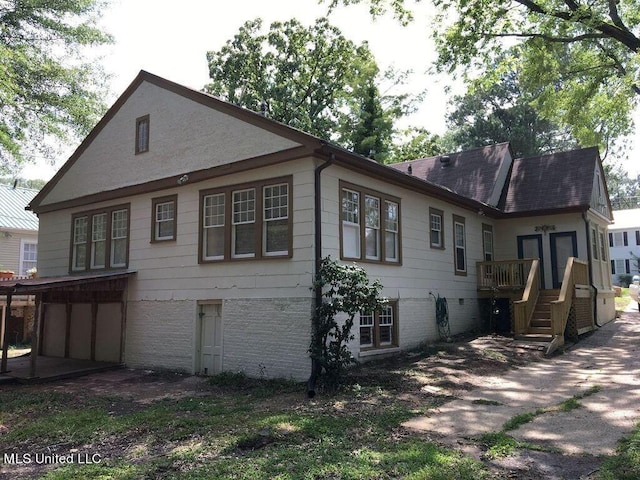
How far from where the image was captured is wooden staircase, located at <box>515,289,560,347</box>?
44.7 feet

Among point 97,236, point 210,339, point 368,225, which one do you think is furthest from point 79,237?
point 368,225

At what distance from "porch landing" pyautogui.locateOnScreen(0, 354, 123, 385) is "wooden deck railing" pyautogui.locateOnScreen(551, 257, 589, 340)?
11751 millimetres

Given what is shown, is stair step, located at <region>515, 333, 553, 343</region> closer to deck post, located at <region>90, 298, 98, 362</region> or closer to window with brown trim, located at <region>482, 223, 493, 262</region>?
window with brown trim, located at <region>482, 223, 493, 262</region>

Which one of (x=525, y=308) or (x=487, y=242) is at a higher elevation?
(x=487, y=242)

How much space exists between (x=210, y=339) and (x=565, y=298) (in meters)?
9.74

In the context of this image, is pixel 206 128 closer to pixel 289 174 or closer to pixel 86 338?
pixel 289 174

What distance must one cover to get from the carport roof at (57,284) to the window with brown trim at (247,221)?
283 centimetres

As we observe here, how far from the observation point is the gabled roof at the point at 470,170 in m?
19.5

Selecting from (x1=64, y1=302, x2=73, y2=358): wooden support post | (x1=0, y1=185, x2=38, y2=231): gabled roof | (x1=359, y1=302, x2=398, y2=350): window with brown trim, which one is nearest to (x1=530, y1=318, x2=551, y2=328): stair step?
(x1=359, y1=302, x2=398, y2=350): window with brown trim

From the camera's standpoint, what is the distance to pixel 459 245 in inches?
639

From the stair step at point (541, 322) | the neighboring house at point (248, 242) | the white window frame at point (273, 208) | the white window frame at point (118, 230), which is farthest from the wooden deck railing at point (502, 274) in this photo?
the white window frame at point (118, 230)

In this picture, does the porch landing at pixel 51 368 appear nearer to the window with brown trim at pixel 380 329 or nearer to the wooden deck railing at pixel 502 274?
the window with brown trim at pixel 380 329

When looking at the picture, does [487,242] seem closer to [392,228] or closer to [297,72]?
[392,228]

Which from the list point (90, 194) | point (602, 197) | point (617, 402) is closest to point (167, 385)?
point (90, 194)
